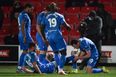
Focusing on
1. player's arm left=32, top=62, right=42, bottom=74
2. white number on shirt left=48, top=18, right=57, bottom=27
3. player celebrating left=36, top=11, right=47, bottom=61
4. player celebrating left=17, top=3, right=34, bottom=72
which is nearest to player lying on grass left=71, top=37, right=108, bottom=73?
white number on shirt left=48, top=18, right=57, bottom=27

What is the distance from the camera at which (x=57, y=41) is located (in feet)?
54.9

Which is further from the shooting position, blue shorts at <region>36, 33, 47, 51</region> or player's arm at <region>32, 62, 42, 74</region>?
blue shorts at <region>36, 33, 47, 51</region>

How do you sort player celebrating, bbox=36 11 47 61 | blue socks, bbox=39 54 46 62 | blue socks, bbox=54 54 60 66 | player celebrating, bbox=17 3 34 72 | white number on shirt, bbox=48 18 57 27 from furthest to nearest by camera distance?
blue socks, bbox=39 54 46 62
player celebrating, bbox=36 11 47 61
player celebrating, bbox=17 3 34 72
white number on shirt, bbox=48 18 57 27
blue socks, bbox=54 54 60 66

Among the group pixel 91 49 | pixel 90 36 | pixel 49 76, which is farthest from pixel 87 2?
pixel 49 76

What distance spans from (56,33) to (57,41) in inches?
9.8

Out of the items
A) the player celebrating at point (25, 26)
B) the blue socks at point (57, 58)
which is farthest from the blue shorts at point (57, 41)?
the player celebrating at point (25, 26)

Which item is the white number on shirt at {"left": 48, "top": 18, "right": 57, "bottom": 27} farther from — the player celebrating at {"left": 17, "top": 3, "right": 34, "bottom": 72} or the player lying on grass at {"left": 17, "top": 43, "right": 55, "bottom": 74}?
the player lying on grass at {"left": 17, "top": 43, "right": 55, "bottom": 74}

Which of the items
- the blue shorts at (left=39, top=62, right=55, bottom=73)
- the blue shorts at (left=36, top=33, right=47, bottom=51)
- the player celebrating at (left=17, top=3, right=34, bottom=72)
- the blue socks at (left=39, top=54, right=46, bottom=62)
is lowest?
the blue shorts at (left=39, top=62, right=55, bottom=73)

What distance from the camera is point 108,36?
21688mm

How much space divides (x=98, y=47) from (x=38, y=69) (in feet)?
10.3

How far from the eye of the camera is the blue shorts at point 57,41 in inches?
655

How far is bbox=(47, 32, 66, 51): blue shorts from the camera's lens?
16.6 meters

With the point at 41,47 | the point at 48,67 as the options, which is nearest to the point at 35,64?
the point at 48,67

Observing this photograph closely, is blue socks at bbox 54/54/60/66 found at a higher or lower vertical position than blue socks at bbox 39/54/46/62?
higher
